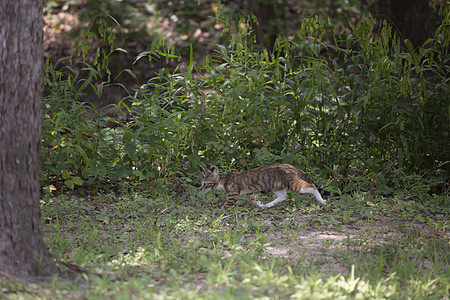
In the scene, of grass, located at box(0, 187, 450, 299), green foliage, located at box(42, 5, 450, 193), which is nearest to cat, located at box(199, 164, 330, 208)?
grass, located at box(0, 187, 450, 299)

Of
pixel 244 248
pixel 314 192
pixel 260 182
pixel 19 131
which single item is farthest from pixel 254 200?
pixel 19 131

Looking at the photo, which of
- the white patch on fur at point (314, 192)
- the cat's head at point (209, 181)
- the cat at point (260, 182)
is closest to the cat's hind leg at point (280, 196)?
the cat at point (260, 182)

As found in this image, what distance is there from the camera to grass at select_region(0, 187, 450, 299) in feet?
12.5

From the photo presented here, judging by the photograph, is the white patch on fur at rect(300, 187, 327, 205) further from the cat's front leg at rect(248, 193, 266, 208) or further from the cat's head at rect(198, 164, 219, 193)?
the cat's head at rect(198, 164, 219, 193)

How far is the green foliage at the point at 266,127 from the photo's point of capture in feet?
22.5

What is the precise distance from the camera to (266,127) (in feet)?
24.0

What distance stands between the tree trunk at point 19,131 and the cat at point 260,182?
277cm

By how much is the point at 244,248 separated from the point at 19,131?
214 cm

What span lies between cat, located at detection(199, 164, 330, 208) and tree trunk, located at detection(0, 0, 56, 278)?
2773 mm

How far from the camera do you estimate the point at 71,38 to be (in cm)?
1399

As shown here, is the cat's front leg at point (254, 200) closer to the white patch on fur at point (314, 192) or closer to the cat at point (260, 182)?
the cat at point (260, 182)

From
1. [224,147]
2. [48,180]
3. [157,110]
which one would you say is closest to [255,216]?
[224,147]

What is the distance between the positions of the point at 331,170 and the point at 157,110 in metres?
2.36

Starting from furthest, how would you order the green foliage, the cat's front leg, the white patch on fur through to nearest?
the green foliage, the cat's front leg, the white patch on fur
